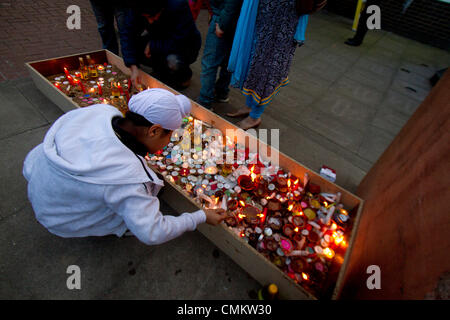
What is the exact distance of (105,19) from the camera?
3.72 meters

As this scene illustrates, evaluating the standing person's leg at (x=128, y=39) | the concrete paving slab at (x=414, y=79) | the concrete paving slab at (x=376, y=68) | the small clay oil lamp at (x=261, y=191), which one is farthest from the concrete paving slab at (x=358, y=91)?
the standing person's leg at (x=128, y=39)

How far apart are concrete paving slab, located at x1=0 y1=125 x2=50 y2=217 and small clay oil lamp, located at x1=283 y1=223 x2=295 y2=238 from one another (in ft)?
8.23

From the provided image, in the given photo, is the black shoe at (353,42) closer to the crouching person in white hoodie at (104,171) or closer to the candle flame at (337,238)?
the candle flame at (337,238)

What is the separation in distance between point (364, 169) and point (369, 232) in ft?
5.31

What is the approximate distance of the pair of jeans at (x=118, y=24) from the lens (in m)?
3.16

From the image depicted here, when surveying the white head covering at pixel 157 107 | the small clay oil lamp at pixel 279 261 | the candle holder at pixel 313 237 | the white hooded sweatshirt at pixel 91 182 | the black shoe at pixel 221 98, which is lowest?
the small clay oil lamp at pixel 279 261

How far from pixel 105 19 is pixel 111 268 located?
13.0 ft

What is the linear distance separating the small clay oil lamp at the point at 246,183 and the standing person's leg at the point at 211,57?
1.62 m

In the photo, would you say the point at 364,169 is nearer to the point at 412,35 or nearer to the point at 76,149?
the point at 76,149

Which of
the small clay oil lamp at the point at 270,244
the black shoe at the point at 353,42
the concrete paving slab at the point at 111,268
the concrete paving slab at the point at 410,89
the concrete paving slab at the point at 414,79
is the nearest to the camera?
the concrete paving slab at the point at 111,268

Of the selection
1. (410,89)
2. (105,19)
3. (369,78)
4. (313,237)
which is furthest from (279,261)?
(410,89)

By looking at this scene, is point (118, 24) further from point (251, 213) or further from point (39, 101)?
point (251, 213)

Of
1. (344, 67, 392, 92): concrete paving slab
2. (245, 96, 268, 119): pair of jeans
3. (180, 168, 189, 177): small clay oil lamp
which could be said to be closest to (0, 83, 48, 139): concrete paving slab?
(180, 168, 189, 177): small clay oil lamp
